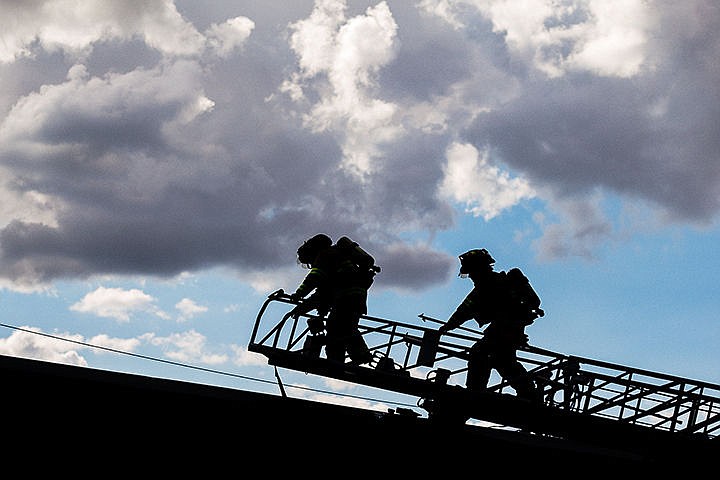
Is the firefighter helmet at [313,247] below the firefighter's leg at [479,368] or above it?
above

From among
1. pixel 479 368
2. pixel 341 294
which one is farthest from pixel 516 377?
pixel 341 294

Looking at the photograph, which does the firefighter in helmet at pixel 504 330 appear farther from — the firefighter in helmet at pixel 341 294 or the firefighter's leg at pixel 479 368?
the firefighter in helmet at pixel 341 294

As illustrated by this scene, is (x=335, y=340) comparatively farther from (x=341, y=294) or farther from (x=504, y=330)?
(x=504, y=330)

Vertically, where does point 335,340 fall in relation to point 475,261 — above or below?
below

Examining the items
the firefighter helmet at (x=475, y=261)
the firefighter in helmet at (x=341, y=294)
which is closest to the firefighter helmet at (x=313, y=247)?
the firefighter in helmet at (x=341, y=294)

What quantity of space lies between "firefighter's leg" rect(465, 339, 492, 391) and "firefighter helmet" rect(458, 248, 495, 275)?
966mm

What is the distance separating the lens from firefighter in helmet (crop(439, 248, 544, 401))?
35.9 feet

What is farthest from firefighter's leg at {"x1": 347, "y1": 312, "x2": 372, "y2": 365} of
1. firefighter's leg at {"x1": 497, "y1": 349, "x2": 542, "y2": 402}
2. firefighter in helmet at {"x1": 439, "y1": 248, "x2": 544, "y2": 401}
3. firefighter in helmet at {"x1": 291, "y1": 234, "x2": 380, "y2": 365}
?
firefighter's leg at {"x1": 497, "y1": 349, "x2": 542, "y2": 402}

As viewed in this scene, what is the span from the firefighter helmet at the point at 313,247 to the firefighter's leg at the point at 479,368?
7.75 ft

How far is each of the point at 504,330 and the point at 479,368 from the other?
1.91 feet

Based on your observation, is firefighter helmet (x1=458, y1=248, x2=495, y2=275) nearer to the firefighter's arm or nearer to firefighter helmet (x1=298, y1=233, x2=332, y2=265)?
the firefighter's arm

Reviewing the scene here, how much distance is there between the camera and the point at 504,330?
1095cm

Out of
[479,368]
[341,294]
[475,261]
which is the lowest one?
[479,368]

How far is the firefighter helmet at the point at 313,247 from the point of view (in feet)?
37.0
